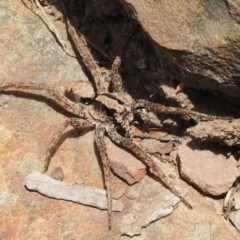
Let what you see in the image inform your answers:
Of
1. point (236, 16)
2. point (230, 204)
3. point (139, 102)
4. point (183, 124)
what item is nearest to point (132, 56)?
point (139, 102)

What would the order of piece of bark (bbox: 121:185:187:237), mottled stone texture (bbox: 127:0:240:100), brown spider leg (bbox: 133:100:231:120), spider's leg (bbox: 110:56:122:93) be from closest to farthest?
mottled stone texture (bbox: 127:0:240:100), piece of bark (bbox: 121:185:187:237), brown spider leg (bbox: 133:100:231:120), spider's leg (bbox: 110:56:122:93)

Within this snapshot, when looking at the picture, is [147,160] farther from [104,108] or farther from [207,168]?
[104,108]

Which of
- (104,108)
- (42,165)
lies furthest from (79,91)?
(42,165)

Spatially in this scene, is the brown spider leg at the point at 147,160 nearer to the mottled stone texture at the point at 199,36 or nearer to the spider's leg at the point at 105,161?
the spider's leg at the point at 105,161

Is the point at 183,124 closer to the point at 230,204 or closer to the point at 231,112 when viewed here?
the point at 231,112

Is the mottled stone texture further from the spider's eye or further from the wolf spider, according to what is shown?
the spider's eye

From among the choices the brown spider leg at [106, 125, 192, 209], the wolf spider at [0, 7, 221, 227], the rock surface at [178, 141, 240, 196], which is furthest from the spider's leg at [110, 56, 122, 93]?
the rock surface at [178, 141, 240, 196]
